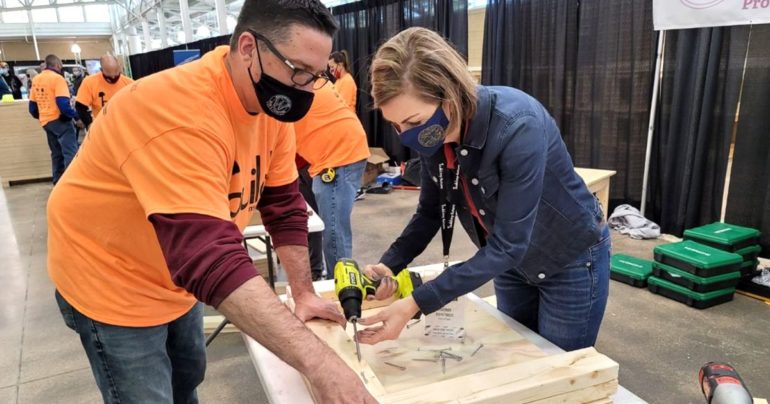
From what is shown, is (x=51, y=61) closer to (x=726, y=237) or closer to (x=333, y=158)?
(x=333, y=158)

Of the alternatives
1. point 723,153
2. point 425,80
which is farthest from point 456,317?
point 723,153

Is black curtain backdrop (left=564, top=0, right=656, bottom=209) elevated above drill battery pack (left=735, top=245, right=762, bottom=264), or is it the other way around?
black curtain backdrop (left=564, top=0, right=656, bottom=209)

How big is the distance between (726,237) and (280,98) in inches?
128

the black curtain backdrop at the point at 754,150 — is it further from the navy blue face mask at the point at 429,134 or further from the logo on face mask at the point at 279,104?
the logo on face mask at the point at 279,104

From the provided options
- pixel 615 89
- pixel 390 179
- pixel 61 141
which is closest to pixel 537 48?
pixel 615 89

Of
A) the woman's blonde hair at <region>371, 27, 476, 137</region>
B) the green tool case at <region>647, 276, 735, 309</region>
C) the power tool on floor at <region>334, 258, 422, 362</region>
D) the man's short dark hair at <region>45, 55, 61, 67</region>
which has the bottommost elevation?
the green tool case at <region>647, 276, 735, 309</region>

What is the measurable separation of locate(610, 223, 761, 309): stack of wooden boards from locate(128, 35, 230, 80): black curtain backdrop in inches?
365

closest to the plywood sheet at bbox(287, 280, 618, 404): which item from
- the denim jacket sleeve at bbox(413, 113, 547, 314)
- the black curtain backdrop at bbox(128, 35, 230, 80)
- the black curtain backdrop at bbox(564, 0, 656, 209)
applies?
the denim jacket sleeve at bbox(413, 113, 547, 314)

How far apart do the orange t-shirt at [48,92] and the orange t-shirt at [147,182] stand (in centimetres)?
627

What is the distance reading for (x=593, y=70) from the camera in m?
4.55

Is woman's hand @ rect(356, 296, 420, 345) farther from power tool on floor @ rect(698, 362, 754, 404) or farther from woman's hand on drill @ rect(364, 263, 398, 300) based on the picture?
power tool on floor @ rect(698, 362, 754, 404)

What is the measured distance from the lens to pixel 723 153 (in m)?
3.81

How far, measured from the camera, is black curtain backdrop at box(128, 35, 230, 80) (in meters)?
11.9

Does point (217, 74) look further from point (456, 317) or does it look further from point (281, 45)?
point (456, 317)
